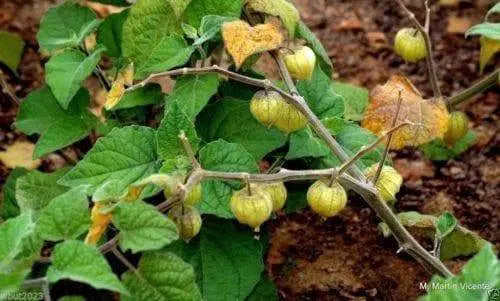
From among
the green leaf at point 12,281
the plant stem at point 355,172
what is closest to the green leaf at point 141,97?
the plant stem at point 355,172

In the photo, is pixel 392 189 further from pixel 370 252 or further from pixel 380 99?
pixel 370 252

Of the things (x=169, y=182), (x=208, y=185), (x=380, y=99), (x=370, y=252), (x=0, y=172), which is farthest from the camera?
(x=0, y=172)

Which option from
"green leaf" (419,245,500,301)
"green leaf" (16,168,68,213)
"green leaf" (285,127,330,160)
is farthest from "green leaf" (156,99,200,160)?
"green leaf" (419,245,500,301)

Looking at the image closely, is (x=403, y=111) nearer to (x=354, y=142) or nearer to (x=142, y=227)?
(x=354, y=142)

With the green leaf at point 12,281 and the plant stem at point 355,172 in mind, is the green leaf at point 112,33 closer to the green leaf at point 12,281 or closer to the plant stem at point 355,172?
the plant stem at point 355,172

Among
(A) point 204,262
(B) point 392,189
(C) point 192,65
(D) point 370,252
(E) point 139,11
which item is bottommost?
(D) point 370,252

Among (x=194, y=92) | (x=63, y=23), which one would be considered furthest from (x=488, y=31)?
(x=63, y=23)

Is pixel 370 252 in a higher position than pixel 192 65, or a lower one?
lower

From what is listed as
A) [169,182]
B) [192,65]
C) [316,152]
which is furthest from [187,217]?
[192,65]
